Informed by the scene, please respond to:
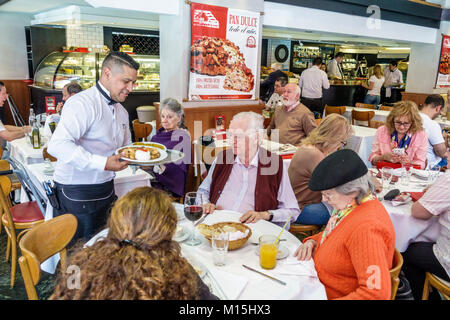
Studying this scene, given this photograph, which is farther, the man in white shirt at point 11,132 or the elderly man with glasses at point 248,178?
the man in white shirt at point 11,132

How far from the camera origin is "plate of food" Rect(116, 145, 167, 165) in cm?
232

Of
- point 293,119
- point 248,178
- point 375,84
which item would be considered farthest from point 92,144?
point 375,84

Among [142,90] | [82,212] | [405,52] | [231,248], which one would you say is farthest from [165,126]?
[405,52]

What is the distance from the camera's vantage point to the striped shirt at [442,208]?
219 centimetres

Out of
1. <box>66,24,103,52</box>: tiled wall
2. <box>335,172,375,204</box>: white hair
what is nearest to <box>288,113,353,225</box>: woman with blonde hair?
<box>335,172,375,204</box>: white hair

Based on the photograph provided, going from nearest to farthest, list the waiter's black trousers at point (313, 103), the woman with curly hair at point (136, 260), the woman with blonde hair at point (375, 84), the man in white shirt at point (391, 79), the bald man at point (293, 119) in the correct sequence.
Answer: the woman with curly hair at point (136, 260)
the bald man at point (293, 119)
the waiter's black trousers at point (313, 103)
the woman with blonde hair at point (375, 84)
the man in white shirt at point (391, 79)

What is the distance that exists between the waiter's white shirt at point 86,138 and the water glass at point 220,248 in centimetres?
98

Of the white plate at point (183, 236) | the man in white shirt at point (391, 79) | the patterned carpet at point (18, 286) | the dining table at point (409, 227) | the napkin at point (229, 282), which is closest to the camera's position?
the napkin at point (229, 282)

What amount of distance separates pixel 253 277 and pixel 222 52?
427cm

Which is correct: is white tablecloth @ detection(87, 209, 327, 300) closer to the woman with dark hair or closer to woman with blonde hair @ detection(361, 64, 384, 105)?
the woman with dark hair

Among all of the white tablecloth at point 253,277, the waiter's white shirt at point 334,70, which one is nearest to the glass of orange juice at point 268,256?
the white tablecloth at point 253,277

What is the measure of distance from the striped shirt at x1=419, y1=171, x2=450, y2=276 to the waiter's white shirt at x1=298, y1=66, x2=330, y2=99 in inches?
246

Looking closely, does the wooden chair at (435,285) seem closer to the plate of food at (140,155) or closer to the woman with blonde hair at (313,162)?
the woman with blonde hair at (313,162)
